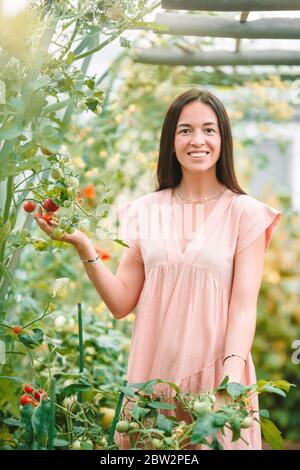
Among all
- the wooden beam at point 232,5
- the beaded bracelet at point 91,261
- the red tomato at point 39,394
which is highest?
the wooden beam at point 232,5

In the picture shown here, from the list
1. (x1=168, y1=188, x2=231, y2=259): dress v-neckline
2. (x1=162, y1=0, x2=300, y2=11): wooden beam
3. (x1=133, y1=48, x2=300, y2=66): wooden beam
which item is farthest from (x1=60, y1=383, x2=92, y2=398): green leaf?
(x1=133, y1=48, x2=300, y2=66): wooden beam

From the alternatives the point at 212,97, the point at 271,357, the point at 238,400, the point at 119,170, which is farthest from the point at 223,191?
the point at 271,357

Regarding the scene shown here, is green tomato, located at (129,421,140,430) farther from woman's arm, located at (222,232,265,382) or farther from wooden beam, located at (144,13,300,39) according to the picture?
wooden beam, located at (144,13,300,39)

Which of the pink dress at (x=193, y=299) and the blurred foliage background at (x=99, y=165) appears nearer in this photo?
the blurred foliage background at (x=99, y=165)

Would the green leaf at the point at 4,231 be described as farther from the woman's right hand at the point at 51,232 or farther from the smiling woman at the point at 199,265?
the smiling woman at the point at 199,265

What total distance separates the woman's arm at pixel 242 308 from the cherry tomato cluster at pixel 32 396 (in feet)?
1.36

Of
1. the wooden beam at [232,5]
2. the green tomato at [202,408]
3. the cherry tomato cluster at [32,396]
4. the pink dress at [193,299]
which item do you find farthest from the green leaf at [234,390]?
the wooden beam at [232,5]

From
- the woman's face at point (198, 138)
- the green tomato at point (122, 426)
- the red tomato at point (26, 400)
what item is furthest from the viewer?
the woman's face at point (198, 138)

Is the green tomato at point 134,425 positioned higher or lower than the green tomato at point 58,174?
lower

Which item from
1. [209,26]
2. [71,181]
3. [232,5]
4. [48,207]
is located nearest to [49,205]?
[48,207]

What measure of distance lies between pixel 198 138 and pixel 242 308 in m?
0.44

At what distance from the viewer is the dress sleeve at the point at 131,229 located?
1.98 m

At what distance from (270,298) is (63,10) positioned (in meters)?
3.54

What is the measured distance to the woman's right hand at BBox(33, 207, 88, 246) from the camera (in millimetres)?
1682
